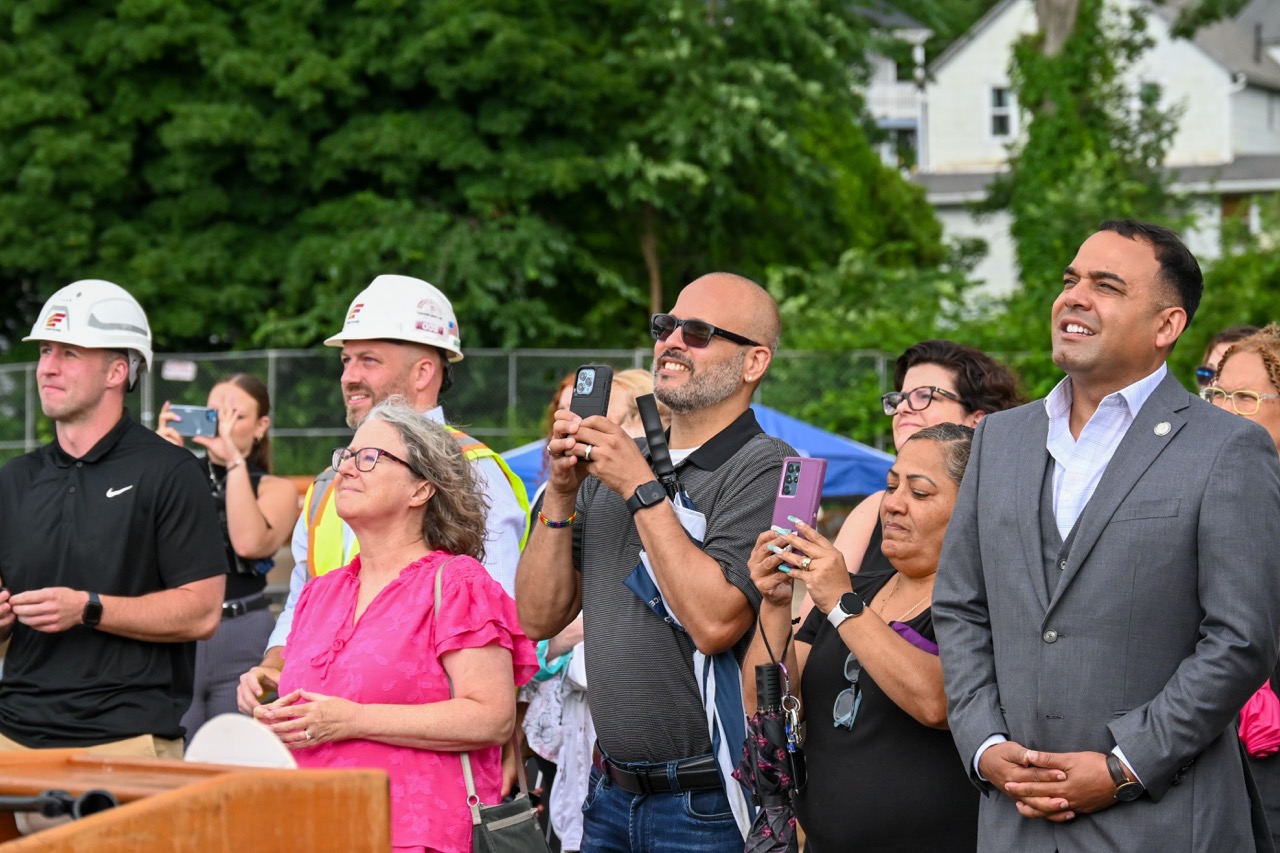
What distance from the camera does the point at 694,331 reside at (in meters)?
4.11

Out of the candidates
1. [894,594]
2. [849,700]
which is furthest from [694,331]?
[849,700]

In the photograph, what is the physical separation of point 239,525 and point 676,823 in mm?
3339

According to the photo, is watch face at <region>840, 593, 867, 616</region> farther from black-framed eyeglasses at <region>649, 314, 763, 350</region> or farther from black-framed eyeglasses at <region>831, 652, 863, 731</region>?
black-framed eyeglasses at <region>649, 314, 763, 350</region>

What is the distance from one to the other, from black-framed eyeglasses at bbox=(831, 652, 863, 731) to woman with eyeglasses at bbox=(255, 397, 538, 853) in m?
0.83

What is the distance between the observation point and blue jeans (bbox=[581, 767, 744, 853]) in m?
3.82

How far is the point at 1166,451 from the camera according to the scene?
3.30m

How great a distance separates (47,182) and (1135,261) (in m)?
17.7

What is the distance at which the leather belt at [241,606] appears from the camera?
666 centimetres

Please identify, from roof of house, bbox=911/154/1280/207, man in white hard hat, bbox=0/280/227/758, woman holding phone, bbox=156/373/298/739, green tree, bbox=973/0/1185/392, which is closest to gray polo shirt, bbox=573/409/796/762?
man in white hard hat, bbox=0/280/227/758

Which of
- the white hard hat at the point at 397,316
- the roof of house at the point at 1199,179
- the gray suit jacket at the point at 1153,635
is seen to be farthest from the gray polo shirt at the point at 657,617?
the roof of house at the point at 1199,179

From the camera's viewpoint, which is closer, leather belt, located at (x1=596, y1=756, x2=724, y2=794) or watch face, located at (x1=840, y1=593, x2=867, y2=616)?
watch face, located at (x1=840, y1=593, x2=867, y2=616)

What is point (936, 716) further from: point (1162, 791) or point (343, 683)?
point (343, 683)

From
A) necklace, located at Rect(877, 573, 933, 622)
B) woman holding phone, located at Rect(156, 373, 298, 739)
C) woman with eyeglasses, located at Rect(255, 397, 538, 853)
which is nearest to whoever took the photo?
woman with eyeglasses, located at Rect(255, 397, 538, 853)

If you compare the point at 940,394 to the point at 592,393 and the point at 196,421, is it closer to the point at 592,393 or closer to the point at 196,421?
the point at 592,393
